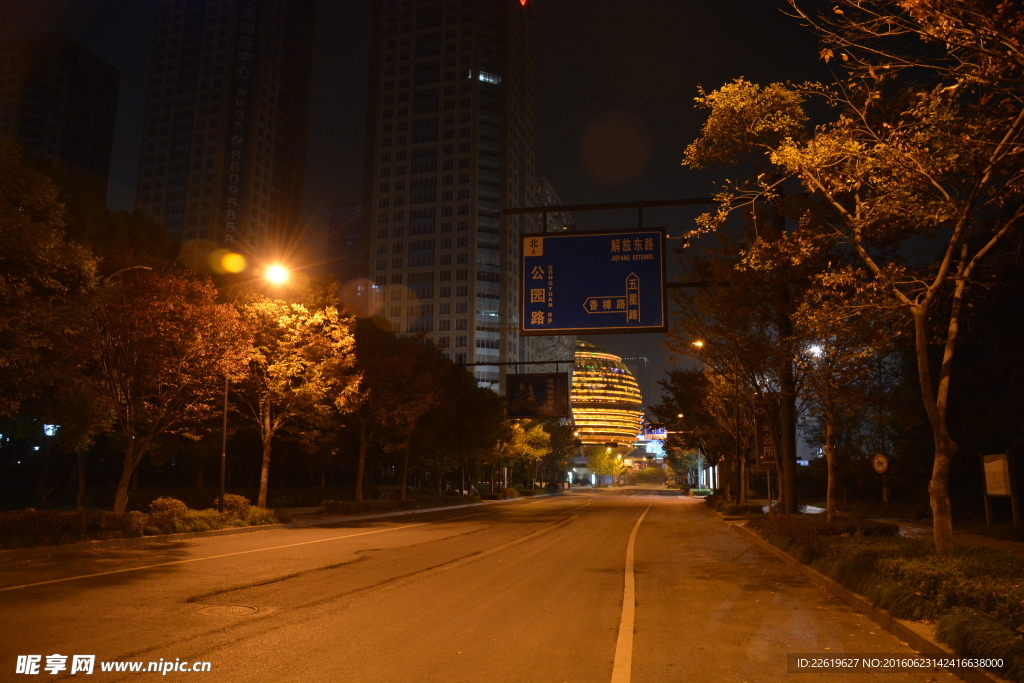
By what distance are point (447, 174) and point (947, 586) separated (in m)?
153

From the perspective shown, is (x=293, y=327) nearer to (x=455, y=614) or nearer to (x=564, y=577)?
(x=564, y=577)

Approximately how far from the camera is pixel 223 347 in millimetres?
22297

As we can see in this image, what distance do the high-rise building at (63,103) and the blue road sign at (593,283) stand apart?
15397cm

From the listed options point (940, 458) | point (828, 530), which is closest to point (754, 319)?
point (828, 530)

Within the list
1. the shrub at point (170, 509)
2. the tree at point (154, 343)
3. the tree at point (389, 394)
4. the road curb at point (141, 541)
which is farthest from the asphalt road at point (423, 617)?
the tree at point (389, 394)

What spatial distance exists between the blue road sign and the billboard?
24.9 meters

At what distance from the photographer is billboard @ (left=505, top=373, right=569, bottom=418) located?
43.9m

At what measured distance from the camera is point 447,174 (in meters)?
155

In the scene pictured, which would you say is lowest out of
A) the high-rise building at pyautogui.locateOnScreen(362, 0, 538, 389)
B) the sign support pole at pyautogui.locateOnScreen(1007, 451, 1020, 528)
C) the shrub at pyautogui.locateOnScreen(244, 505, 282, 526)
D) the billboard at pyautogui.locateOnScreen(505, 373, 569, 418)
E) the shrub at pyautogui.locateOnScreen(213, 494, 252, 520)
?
the shrub at pyautogui.locateOnScreen(244, 505, 282, 526)

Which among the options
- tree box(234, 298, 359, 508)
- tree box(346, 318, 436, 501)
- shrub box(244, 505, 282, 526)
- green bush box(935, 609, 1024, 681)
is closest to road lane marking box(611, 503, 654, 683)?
green bush box(935, 609, 1024, 681)

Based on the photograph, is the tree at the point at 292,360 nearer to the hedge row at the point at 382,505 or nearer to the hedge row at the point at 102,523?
the hedge row at the point at 102,523

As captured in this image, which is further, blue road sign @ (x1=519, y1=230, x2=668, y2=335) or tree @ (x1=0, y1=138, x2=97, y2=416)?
blue road sign @ (x1=519, y1=230, x2=668, y2=335)

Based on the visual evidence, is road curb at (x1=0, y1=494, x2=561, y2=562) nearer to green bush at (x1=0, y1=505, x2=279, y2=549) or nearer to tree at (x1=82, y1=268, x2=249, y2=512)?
green bush at (x1=0, y1=505, x2=279, y2=549)

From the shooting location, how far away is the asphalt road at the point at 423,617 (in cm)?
671
